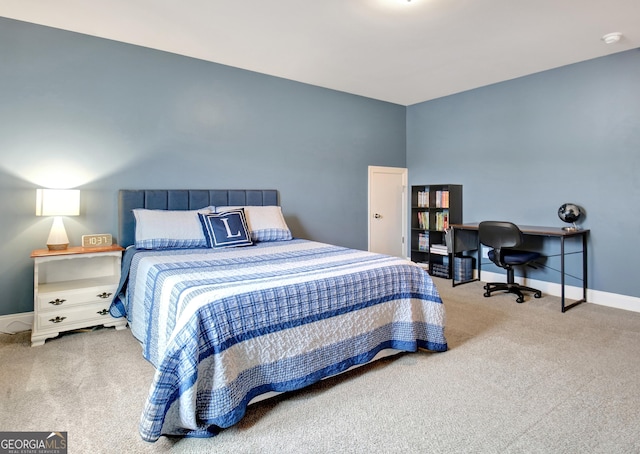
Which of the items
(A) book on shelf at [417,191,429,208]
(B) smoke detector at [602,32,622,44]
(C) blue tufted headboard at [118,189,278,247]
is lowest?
(C) blue tufted headboard at [118,189,278,247]

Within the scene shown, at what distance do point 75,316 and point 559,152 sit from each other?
5.01 metres

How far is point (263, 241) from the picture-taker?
146 inches

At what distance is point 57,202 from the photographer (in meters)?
2.93

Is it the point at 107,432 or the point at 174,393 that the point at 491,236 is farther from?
the point at 107,432

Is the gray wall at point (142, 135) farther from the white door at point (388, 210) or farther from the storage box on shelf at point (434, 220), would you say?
the storage box on shelf at point (434, 220)

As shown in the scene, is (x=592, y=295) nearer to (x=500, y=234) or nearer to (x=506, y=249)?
(x=506, y=249)

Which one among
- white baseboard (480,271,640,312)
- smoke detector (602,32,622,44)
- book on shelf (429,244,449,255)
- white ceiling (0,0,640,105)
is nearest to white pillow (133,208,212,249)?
white ceiling (0,0,640,105)

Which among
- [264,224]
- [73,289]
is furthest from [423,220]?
[73,289]

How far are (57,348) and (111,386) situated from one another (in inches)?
35.3

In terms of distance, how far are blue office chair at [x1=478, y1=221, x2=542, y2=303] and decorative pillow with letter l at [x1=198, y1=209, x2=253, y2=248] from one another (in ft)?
8.20

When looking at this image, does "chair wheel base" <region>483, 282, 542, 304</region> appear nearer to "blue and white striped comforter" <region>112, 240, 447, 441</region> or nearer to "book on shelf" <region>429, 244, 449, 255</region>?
"book on shelf" <region>429, 244, 449, 255</region>

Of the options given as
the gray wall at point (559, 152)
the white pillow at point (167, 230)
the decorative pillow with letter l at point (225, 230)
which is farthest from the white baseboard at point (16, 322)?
the gray wall at point (559, 152)

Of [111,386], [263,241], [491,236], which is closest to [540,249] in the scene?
[491,236]

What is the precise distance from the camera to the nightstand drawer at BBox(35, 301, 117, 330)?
2809 millimetres
